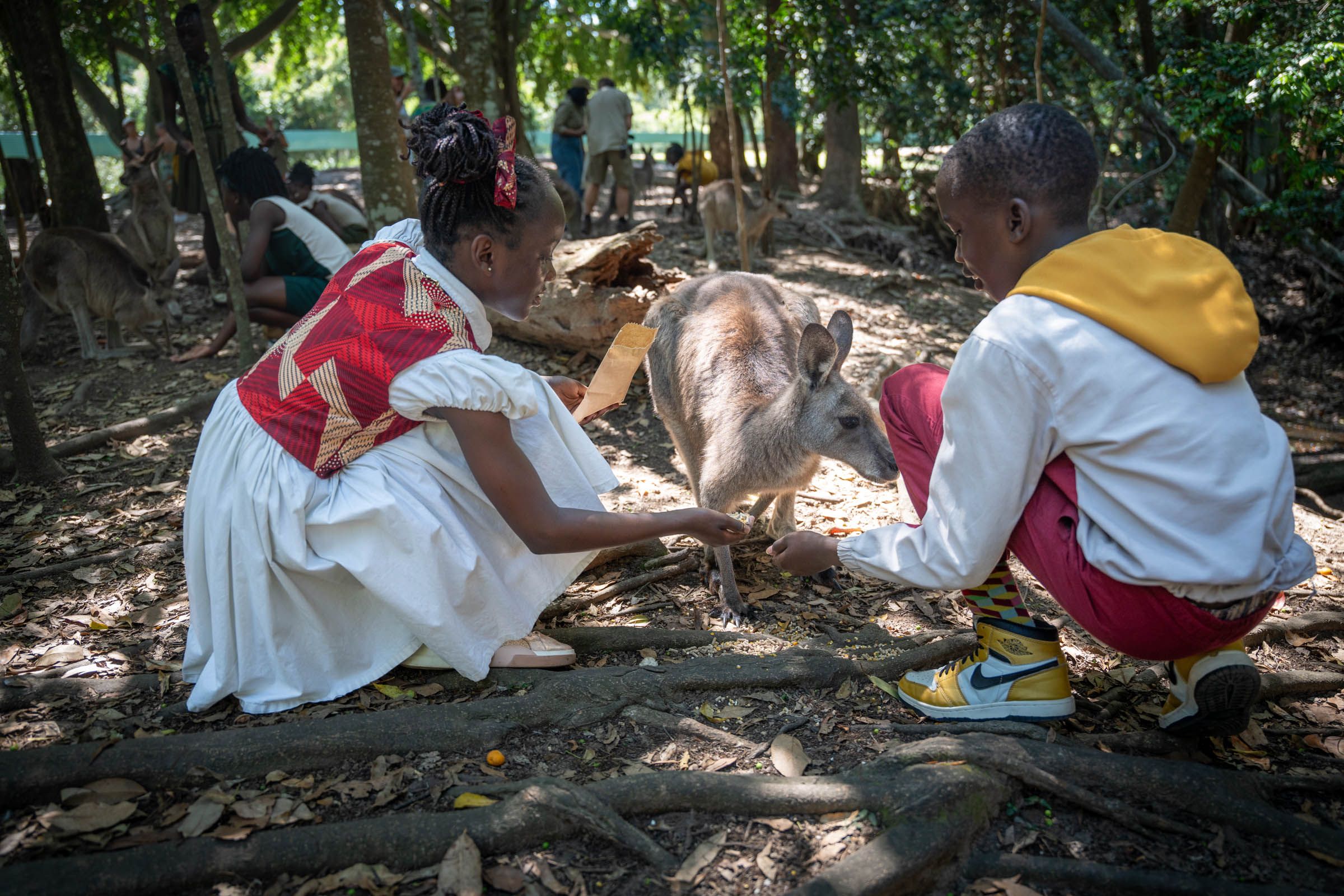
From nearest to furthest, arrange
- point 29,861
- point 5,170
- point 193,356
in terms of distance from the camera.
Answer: point 29,861
point 193,356
point 5,170

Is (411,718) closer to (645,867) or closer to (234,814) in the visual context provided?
(234,814)

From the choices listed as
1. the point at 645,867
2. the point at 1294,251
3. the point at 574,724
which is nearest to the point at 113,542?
the point at 574,724

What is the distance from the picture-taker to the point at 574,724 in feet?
8.28

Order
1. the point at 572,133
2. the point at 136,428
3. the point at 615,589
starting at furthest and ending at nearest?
the point at 572,133
the point at 136,428
the point at 615,589

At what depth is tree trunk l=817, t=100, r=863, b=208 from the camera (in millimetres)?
13133

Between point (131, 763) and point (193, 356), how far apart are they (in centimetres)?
513

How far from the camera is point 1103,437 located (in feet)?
6.59

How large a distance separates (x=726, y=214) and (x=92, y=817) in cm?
944

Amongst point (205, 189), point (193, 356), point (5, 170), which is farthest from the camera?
point (5, 170)

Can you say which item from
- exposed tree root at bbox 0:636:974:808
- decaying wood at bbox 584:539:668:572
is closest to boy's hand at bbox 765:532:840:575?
exposed tree root at bbox 0:636:974:808

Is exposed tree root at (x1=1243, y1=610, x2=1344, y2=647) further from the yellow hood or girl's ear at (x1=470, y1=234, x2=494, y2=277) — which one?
girl's ear at (x1=470, y1=234, x2=494, y2=277)

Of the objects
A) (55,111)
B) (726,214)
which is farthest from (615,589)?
(726,214)

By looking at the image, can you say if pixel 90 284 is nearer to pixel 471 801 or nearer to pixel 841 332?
pixel 841 332

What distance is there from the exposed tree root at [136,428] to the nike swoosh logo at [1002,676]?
4.26 metres
